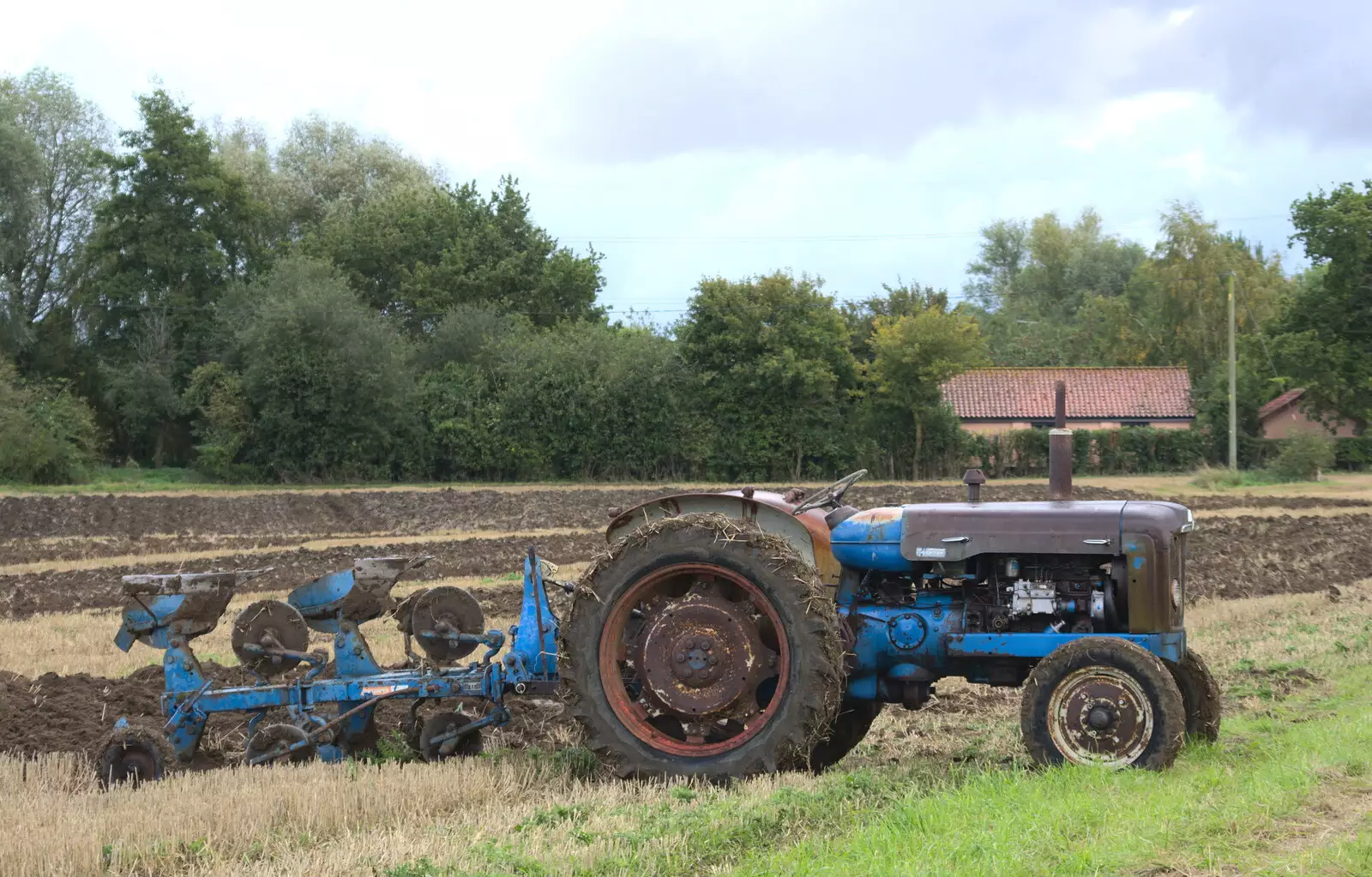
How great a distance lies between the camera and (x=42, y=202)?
50406mm

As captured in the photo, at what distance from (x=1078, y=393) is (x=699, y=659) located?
173 ft

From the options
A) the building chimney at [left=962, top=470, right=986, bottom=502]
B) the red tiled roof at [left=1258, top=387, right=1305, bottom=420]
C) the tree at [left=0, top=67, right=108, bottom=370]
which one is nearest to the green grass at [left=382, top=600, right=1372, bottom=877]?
the building chimney at [left=962, top=470, right=986, bottom=502]

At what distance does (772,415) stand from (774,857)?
40.5 metres

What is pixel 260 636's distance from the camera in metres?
8.35

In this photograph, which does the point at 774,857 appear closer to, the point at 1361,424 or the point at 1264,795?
the point at 1264,795

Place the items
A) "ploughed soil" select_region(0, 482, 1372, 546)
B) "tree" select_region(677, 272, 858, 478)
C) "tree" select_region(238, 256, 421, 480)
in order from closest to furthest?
"ploughed soil" select_region(0, 482, 1372, 546) → "tree" select_region(238, 256, 421, 480) → "tree" select_region(677, 272, 858, 478)

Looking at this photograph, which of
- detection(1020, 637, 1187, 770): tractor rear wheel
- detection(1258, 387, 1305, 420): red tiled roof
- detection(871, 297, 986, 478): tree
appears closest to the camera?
detection(1020, 637, 1187, 770): tractor rear wheel

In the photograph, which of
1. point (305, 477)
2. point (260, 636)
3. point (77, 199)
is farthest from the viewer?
point (77, 199)

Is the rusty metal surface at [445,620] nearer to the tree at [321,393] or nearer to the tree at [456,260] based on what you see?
the tree at [321,393]

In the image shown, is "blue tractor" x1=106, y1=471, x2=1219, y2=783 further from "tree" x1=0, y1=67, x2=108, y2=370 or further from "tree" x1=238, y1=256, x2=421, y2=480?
"tree" x1=0, y1=67, x2=108, y2=370

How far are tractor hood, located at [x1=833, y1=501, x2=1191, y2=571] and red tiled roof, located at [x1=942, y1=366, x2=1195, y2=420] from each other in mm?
47512

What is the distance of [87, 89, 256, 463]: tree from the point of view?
47.1 meters

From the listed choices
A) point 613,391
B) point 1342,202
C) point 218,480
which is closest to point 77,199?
point 218,480

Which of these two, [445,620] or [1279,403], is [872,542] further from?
[1279,403]
